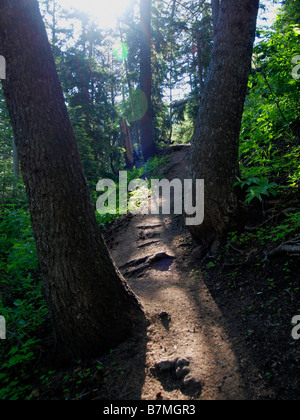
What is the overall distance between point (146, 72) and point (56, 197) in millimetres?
13218

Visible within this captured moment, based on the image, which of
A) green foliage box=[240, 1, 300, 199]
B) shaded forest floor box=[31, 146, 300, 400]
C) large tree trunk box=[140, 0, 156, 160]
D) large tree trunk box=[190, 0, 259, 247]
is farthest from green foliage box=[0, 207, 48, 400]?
large tree trunk box=[140, 0, 156, 160]

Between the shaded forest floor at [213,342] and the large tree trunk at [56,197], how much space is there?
385 millimetres

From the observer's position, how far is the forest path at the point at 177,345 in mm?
2270

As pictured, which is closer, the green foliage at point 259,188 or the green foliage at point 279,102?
the green foliage at point 259,188

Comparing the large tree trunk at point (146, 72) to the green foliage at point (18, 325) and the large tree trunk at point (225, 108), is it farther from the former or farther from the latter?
the green foliage at point (18, 325)

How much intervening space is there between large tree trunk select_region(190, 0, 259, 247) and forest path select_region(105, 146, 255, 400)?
4.77ft

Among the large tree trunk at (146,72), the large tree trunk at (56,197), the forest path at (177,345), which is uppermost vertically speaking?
the large tree trunk at (146,72)

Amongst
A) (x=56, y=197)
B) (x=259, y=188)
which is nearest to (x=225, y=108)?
(x=259, y=188)

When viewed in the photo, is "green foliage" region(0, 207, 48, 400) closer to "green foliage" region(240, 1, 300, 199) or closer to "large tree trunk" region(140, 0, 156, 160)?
"green foliage" region(240, 1, 300, 199)

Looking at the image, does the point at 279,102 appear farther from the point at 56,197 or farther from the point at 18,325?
the point at 18,325

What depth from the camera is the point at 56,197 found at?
8.53ft

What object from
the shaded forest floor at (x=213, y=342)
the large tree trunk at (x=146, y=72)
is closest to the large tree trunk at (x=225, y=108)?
the shaded forest floor at (x=213, y=342)

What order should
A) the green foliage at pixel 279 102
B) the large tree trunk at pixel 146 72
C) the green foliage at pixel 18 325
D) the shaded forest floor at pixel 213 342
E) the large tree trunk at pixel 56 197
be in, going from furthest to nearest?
the large tree trunk at pixel 146 72
the green foliage at pixel 279 102
the green foliage at pixel 18 325
the large tree trunk at pixel 56 197
the shaded forest floor at pixel 213 342

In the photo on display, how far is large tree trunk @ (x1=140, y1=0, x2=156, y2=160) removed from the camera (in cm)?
1271
